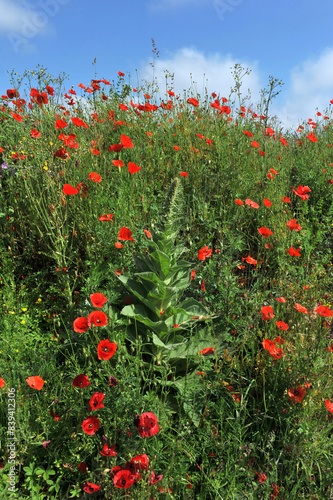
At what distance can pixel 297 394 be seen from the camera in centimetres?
188

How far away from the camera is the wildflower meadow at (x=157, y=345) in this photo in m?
1.69

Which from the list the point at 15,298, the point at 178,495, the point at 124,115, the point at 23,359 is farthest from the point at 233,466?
the point at 124,115

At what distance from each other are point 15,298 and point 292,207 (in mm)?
3231

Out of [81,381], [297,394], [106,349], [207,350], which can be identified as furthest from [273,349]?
[81,381]

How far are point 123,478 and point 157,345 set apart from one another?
0.76 metres

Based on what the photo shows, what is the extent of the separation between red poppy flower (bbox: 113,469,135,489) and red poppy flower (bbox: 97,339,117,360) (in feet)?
1.61

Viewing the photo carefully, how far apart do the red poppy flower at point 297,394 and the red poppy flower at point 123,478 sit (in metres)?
0.93

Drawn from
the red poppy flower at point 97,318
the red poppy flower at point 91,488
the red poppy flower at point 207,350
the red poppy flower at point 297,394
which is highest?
the red poppy flower at point 97,318

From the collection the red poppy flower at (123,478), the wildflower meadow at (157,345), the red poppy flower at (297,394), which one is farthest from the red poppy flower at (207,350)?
the red poppy flower at (123,478)

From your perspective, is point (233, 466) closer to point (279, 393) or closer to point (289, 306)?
point (279, 393)

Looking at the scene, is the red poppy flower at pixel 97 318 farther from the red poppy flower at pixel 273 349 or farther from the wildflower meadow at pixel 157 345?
the red poppy flower at pixel 273 349

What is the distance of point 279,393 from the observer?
2066mm

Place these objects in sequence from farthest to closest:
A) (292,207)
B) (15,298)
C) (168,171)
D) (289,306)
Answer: (292,207), (168,171), (15,298), (289,306)

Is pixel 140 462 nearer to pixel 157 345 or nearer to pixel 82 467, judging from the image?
pixel 82 467
